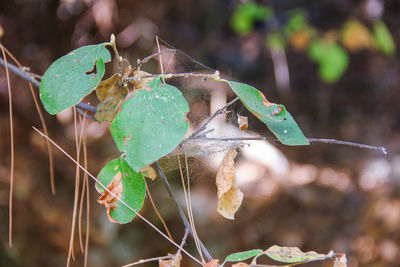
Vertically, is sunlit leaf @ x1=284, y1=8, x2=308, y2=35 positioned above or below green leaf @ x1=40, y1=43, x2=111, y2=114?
below

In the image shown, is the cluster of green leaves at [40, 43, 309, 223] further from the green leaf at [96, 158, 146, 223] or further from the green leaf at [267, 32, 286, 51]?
the green leaf at [267, 32, 286, 51]

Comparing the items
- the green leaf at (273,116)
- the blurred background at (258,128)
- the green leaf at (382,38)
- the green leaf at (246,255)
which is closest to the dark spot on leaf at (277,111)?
the green leaf at (273,116)

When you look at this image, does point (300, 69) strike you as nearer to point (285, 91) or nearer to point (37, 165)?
point (285, 91)

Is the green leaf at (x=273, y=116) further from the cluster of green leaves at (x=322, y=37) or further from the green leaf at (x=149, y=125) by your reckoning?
the cluster of green leaves at (x=322, y=37)

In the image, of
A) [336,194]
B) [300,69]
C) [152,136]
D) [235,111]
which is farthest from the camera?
[300,69]

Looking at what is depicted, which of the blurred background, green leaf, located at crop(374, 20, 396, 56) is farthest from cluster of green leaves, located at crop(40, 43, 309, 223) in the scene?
green leaf, located at crop(374, 20, 396, 56)

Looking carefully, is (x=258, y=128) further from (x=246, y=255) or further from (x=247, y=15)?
Result: (x=246, y=255)

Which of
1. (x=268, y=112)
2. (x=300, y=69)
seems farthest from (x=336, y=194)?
(x=268, y=112)
